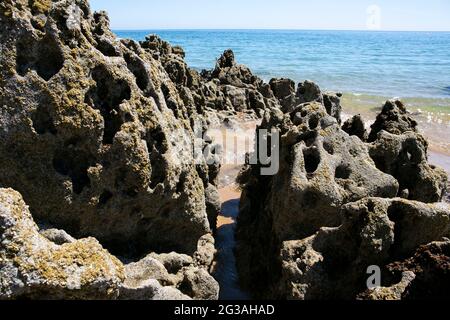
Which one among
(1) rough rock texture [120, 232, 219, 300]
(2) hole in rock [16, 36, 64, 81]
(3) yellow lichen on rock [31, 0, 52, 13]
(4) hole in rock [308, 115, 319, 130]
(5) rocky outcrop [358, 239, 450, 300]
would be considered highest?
(3) yellow lichen on rock [31, 0, 52, 13]

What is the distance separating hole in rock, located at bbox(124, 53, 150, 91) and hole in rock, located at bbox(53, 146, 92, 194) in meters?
1.57

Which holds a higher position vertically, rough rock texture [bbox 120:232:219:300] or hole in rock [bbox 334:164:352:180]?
hole in rock [bbox 334:164:352:180]

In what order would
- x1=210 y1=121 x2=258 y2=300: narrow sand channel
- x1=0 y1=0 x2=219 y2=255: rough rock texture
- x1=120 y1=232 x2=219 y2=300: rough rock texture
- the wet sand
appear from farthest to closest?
x1=210 y1=121 x2=258 y2=300: narrow sand channel
the wet sand
x1=0 y1=0 x2=219 y2=255: rough rock texture
x1=120 y1=232 x2=219 y2=300: rough rock texture

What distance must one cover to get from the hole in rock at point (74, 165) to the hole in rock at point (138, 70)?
5.16ft

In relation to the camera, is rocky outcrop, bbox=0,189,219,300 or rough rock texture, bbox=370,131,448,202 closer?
rocky outcrop, bbox=0,189,219,300

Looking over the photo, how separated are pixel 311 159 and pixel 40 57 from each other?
171 inches

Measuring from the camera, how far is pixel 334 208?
691cm

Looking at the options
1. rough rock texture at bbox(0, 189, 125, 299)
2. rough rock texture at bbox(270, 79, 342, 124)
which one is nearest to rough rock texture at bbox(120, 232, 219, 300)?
rough rock texture at bbox(0, 189, 125, 299)

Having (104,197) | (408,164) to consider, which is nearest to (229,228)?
(408,164)

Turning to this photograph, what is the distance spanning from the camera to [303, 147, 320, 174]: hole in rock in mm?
7373

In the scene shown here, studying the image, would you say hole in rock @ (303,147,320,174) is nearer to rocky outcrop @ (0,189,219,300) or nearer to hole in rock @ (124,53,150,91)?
hole in rock @ (124,53,150,91)

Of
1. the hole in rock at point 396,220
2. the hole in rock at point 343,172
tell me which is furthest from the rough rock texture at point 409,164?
the hole in rock at point 396,220

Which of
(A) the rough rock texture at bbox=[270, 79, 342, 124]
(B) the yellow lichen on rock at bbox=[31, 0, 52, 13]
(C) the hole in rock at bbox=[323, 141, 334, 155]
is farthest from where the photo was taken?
(A) the rough rock texture at bbox=[270, 79, 342, 124]
